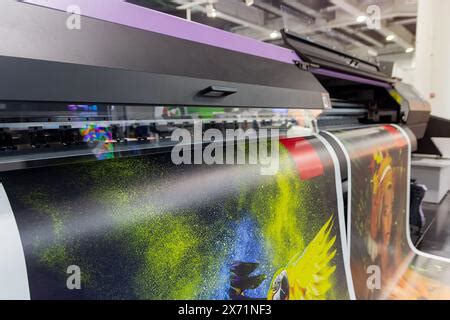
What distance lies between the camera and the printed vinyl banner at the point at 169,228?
42 cm

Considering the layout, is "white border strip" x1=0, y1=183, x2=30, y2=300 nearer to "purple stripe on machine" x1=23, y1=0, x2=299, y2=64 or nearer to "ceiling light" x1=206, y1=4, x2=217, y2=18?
"purple stripe on machine" x1=23, y1=0, x2=299, y2=64

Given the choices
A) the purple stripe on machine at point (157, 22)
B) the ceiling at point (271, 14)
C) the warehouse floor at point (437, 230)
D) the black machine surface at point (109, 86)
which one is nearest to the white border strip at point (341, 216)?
the black machine surface at point (109, 86)

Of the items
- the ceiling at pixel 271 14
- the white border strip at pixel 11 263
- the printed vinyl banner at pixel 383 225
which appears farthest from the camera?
the printed vinyl banner at pixel 383 225

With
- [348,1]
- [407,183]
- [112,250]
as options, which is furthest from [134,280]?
[348,1]

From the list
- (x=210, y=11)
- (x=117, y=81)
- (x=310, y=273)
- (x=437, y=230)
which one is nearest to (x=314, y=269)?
(x=310, y=273)

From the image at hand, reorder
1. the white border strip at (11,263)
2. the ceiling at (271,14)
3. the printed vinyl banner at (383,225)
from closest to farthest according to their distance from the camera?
the white border strip at (11,263), the ceiling at (271,14), the printed vinyl banner at (383,225)

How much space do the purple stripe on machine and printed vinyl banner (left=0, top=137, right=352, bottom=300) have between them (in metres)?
0.28

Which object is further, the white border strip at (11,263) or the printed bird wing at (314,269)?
the printed bird wing at (314,269)

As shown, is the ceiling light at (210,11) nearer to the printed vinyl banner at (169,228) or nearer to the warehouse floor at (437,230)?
the printed vinyl banner at (169,228)

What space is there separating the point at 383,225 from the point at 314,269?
0.67 m

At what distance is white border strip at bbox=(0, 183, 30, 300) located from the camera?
1.17 ft

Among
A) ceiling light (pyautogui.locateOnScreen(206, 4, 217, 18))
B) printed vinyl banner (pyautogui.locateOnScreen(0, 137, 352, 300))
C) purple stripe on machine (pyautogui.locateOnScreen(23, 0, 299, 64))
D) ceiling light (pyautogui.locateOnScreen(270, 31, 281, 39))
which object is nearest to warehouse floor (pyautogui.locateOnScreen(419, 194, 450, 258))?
printed vinyl banner (pyautogui.locateOnScreen(0, 137, 352, 300))

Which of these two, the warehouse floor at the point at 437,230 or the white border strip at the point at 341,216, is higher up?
the white border strip at the point at 341,216

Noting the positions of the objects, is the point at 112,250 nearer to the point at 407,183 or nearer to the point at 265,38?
the point at 265,38
